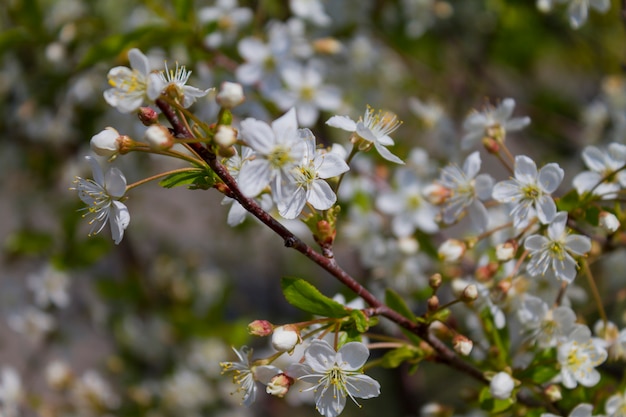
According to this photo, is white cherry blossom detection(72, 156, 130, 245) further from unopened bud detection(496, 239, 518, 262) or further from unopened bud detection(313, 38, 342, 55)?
unopened bud detection(313, 38, 342, 55)

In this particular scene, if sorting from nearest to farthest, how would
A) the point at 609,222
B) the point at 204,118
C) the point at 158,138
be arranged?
the point at 158,138, the point at 609,222, the point at 204,118

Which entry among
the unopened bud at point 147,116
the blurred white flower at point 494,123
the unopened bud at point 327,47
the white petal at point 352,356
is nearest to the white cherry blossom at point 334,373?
the white petal at point 352,356

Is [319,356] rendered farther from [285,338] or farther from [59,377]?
[59,377]

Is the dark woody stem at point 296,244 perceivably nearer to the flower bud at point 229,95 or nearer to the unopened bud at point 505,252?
the flower bud at point 229,95

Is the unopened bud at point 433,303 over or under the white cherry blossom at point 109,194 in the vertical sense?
under

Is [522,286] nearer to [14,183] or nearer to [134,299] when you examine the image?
[134,299]

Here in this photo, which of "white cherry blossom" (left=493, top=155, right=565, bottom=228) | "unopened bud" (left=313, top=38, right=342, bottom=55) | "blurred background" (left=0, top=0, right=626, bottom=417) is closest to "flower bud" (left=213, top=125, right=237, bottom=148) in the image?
"white cherry blossom" (left=493, top=155, right=565, bottom=228)

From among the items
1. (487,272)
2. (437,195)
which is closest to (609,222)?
(487,272)
